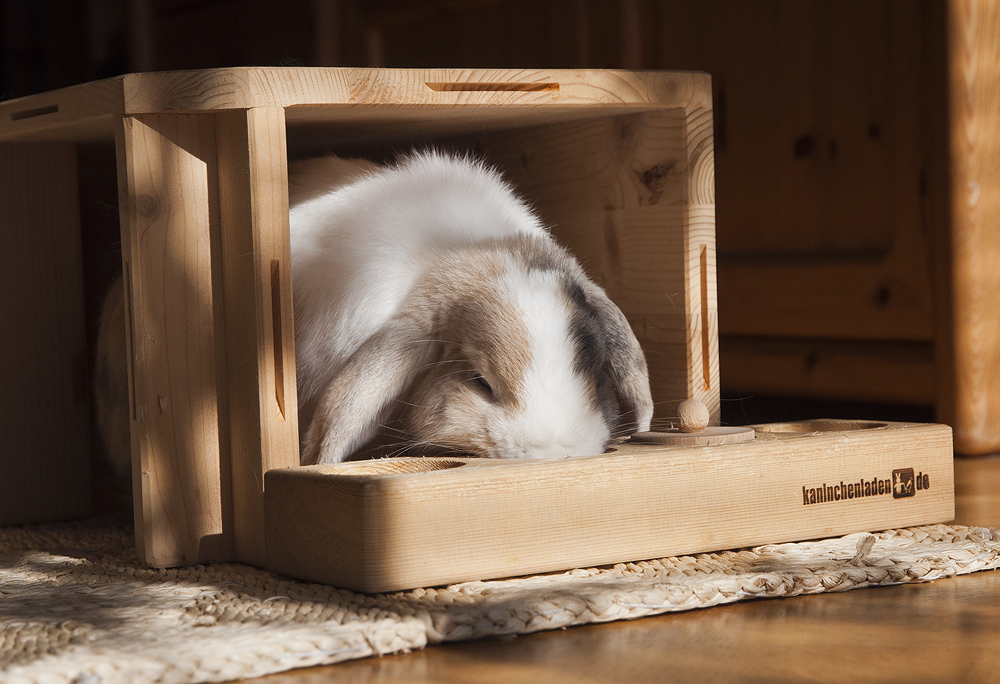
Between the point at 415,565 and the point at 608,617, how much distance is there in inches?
10.4

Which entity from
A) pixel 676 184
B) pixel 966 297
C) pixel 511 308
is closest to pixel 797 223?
pixel 966 297

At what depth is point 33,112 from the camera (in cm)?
210

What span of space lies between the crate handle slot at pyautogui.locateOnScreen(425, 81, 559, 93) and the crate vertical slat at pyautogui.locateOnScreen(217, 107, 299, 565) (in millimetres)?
263

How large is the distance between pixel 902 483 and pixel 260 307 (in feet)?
3.36

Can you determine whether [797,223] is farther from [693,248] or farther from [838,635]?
[838,635]

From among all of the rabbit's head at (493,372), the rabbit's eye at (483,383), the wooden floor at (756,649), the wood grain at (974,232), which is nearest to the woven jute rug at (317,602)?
the wooden floor at (756,649)

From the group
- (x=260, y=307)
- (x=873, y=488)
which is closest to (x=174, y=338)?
(x=260, y=307)

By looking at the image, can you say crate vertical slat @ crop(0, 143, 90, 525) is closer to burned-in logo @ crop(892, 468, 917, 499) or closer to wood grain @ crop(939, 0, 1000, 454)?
burned-in logo @ crop(892, 468, 917, 499)

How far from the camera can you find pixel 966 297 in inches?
115

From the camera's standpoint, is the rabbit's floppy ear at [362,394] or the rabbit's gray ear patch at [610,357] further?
the rabbit's gray ear patch at [610,357]

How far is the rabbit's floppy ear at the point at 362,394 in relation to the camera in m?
1.90

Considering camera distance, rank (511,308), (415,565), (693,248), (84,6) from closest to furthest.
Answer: (415,565), (511,308), (693,248), (84,6)

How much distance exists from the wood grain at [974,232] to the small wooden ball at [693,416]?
130cm

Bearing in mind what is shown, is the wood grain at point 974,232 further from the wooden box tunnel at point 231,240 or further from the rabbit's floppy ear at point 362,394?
the rabbit's floppy ear at point 362,394
